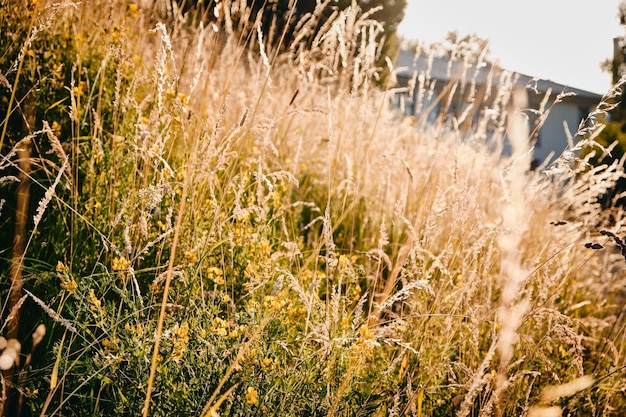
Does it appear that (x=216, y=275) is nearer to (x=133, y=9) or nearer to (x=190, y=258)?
(x=190, y=258)

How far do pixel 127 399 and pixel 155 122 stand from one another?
785 millimetres

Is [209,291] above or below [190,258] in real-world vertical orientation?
below

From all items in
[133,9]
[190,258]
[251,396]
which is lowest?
[251,396]

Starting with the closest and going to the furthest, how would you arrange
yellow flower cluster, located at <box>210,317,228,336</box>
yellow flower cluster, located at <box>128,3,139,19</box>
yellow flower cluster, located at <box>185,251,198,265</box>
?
yellow flower cluster, located at <box>210,317,228,336</box> < yellow flower cluster, located at <box>185,251,198,265</box> < yellow flower cluster, located at <box>128,3,139,19</box>

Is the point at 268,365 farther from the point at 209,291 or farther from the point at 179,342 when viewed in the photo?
the point at 209,291

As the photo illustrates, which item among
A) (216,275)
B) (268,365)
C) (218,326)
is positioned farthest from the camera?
(216,275)

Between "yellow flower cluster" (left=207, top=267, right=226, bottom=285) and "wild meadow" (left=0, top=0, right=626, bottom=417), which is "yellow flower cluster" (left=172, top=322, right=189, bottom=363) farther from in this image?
"yellow flower cluster" (left=207, top=267, right=226, bottom=285)

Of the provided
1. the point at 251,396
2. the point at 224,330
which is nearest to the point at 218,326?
the point at 224,330

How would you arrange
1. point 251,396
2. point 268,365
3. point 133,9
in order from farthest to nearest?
1. point 133,9
2. point 268,365
3. point 251,396

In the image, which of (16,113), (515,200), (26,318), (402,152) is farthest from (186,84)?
(515,200)

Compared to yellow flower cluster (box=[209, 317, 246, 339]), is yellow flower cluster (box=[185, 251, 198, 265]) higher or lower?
higher

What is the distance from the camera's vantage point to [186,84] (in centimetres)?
304

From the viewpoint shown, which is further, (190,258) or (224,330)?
(190,258)

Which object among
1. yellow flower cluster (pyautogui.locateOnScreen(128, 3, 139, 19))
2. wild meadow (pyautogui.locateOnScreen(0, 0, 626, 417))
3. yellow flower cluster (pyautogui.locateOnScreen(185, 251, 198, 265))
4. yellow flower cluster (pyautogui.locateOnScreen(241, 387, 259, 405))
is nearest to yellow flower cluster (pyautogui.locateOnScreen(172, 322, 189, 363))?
wild meadow (pyautogui.locateOnScreen(0, 0, 626, 417))
